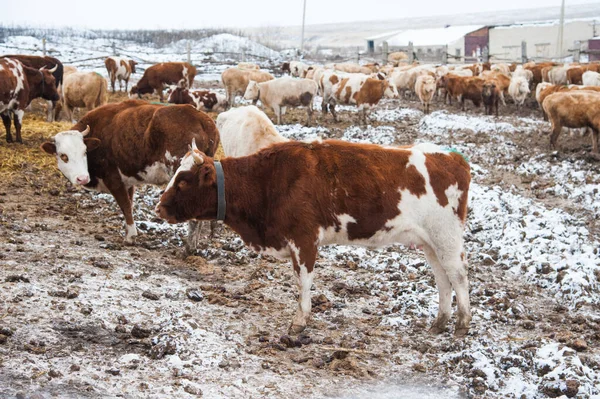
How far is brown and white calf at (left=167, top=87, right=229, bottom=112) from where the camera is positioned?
18.4 metres

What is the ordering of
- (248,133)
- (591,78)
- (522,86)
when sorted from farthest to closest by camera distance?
(591,78) < (522,86) < (248,133)

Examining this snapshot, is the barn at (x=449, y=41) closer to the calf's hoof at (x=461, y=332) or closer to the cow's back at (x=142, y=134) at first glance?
the cow's back at (x=142, y=134)

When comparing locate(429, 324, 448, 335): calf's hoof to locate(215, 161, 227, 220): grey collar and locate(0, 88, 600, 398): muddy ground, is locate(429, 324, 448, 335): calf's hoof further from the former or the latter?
locate(215, 161, 227, 220): grey collar

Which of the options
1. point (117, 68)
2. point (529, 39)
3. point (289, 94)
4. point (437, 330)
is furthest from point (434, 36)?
point (437, 330)

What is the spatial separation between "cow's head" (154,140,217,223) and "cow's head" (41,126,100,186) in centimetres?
240

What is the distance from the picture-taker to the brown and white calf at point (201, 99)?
18375 mm

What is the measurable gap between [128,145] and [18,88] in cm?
630

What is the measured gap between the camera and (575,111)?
45.6ft

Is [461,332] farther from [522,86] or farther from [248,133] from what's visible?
[522,86]

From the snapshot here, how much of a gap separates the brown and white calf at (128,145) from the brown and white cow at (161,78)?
15.4 metres

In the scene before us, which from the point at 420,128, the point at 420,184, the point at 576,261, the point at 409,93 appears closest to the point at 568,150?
the point at 420,128

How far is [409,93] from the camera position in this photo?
31266mm

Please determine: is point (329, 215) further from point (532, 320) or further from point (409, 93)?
point (409, 93)

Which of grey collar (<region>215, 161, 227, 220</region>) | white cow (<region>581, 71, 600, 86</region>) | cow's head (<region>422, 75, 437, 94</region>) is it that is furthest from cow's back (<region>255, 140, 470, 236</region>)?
white cow (<region>581, 71, 600, 86</region>)
